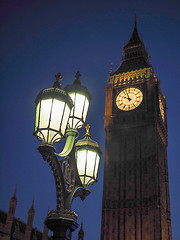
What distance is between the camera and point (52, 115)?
5445 mm

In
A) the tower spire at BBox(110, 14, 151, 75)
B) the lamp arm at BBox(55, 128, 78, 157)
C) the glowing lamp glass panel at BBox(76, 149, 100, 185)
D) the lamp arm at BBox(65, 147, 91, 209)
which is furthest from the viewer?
the tower spire at BBox(110, 14, 151, 75)

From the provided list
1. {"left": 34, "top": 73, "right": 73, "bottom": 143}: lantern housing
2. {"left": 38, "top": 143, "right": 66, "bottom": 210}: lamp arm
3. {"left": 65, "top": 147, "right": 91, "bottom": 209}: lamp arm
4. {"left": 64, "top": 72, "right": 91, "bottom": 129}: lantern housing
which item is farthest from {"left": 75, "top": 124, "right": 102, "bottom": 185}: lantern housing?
{"left": 34, "top": 73, "right": 73, "bottom": 143}: lantern housing

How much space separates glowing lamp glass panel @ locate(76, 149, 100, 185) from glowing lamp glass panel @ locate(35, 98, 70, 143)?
1.16m

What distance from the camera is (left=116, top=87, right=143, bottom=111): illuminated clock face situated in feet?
142

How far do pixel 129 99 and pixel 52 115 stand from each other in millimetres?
38962

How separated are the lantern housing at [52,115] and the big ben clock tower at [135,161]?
32.2 meters

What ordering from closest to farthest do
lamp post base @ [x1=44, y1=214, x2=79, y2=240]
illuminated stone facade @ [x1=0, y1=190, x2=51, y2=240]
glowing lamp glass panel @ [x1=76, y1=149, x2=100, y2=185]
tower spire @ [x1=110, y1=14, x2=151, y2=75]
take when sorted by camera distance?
lamp post base @ [x1=44, y1=214, x2=79, y2=240], glowing lamp glass panel @ [x1=76, y1=149, x2=100, y2=185], illuminated stone facade @ [x1=0, y1=190, x2=51, y2=240], tower spire @ [x1=110, y1=14, x2=151, y2=75]

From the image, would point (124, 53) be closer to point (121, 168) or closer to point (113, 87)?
point (113, 87)

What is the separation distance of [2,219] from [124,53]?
30.9 metres

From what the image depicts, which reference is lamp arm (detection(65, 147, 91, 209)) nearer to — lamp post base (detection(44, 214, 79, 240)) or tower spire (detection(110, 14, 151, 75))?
lamp post base (detection(44, 214, 79, 240))

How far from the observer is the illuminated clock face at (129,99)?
43.4 m

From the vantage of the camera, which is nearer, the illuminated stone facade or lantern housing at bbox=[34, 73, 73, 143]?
lantern housing at bbox=[34, 73, 73, 143]

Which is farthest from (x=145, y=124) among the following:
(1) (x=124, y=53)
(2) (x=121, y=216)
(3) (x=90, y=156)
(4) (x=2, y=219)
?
(3) (x=90, y=156)

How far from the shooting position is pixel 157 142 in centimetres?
4131
